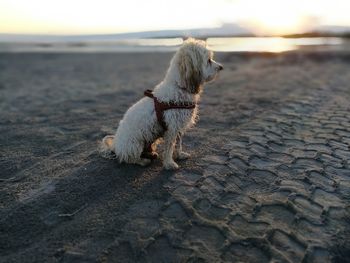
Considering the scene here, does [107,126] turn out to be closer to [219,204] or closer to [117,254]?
[219,204]

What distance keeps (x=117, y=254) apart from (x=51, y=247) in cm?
72

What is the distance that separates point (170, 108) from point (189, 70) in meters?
0.62

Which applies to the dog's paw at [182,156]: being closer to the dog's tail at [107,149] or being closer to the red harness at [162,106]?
the red harness at [162,106]

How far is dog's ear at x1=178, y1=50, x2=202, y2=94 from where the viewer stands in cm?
555

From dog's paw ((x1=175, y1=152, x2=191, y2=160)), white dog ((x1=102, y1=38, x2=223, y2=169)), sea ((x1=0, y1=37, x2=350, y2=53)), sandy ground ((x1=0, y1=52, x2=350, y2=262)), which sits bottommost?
sea ((x1=0, y1=37, x2=350, y2=53))

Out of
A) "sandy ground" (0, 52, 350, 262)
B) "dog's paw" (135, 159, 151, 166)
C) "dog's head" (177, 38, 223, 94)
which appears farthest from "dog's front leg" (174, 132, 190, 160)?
"dog's head" (177, 38, 223, 94)

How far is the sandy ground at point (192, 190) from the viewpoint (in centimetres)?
414

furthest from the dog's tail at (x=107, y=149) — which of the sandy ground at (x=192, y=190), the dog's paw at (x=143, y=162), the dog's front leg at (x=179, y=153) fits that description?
the dog's front leg at (x=179, y=153)

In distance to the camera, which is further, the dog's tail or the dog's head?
the dog's tail

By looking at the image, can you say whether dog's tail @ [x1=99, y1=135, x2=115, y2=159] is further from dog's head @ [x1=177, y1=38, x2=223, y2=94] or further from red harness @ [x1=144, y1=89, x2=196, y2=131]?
dog's head @ [x1=177, y1=38, x2=223, y2=94]

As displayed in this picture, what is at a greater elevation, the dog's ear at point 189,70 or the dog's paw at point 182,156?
the dog's ear at point 189,70

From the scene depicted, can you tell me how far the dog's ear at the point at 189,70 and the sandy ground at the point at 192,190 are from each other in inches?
50.7

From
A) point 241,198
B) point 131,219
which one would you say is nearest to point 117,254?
point 131,219

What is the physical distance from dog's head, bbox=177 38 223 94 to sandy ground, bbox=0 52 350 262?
50.9 inches
